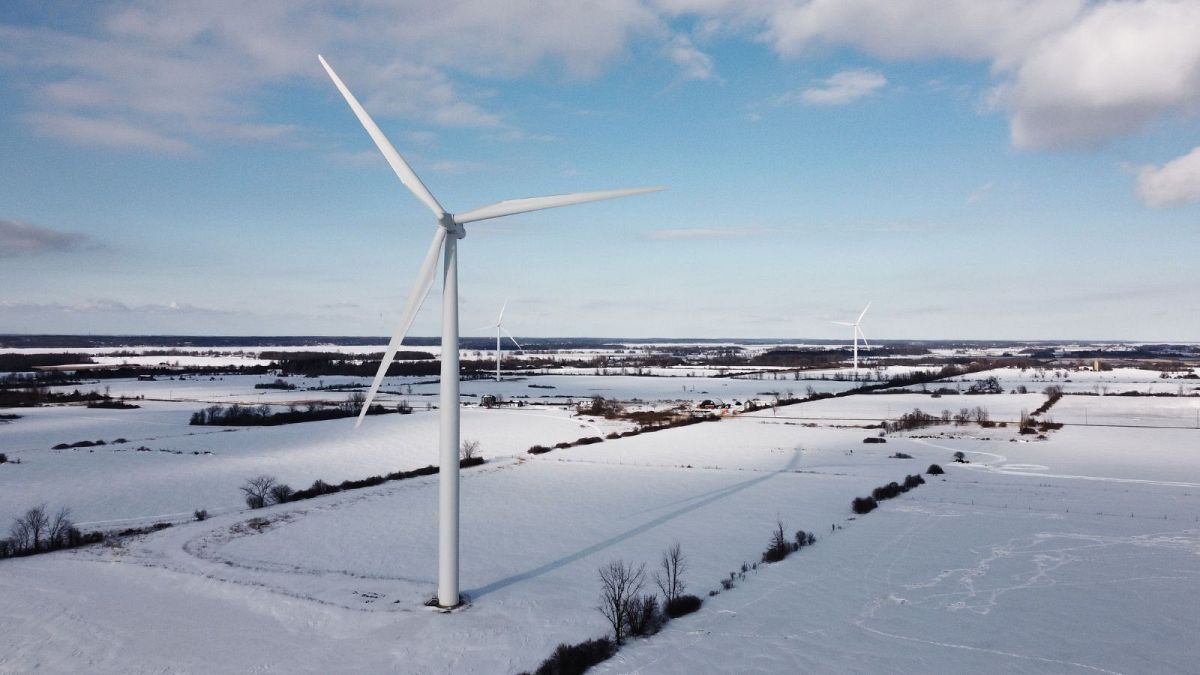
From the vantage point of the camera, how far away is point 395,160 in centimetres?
1675

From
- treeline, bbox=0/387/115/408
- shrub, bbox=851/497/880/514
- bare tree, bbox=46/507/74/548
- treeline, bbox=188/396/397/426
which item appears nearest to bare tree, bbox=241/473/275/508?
bare tree, bbox=46/507/74/548

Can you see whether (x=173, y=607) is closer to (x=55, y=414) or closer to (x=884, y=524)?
(x=884, y=524)

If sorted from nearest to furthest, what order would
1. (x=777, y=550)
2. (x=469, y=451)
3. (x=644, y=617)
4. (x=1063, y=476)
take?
(x=644, y=617), (x=777, y=550), (x=1063, y=476), (x=469, y=451)

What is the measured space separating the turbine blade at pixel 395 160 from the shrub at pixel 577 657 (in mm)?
9651

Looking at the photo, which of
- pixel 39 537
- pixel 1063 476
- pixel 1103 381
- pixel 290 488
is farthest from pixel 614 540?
pixel 1103 381

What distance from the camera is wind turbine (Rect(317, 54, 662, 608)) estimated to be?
16.2 metres

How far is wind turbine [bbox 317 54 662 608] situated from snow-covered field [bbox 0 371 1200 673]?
1.45 m

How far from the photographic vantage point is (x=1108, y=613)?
51.4ft

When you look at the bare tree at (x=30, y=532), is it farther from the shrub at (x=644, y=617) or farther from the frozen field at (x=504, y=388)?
the frozen field at (x=504, y=388)

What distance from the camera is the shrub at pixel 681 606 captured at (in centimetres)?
1594

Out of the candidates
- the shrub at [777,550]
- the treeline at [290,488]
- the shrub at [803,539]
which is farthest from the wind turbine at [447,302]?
the treeline at [290,488]

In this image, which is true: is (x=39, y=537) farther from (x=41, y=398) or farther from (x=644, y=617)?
(x=41, y=398)

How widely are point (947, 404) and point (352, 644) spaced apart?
74.4 metres

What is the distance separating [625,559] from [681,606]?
477 centimetres
